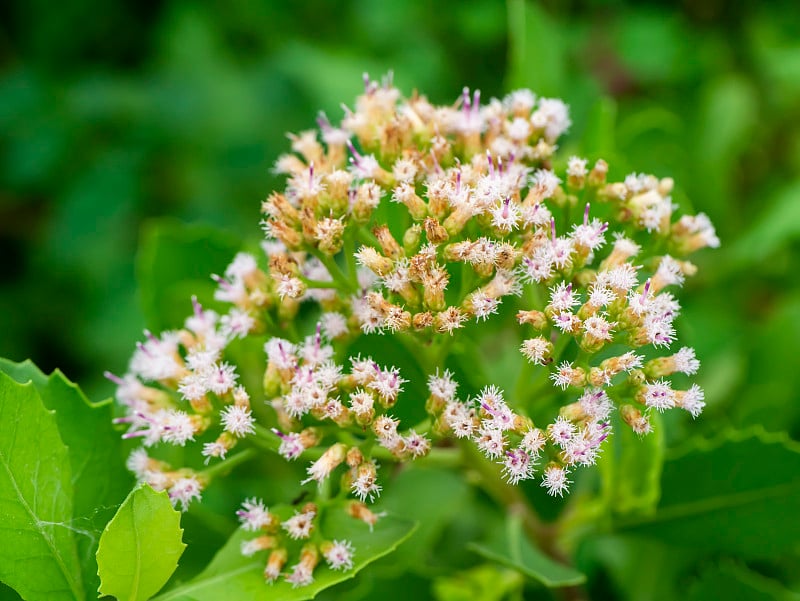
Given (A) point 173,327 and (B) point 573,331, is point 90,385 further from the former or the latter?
(B) point 573,331

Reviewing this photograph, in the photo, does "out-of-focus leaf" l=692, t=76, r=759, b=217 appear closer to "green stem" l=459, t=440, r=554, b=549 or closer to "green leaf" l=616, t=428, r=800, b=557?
"green leaf" l=616, t=428, r=800, b=557

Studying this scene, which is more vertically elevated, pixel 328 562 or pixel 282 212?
pixel 282 212

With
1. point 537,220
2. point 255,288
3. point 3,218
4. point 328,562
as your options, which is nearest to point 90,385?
point 3,218

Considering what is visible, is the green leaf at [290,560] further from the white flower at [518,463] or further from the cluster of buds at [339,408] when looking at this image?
the white flower at [518,463]

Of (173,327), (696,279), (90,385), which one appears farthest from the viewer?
(90,385)

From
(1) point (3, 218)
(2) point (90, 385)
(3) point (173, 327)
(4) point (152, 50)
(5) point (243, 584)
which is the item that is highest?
(4) point (152, 50)

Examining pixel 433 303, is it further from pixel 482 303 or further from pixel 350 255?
pixel 350 255

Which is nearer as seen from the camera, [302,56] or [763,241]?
[763,241]

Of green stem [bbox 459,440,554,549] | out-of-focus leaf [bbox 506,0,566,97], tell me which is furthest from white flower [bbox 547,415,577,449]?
out-of-focus leaf [bbox 506,0,566,97]

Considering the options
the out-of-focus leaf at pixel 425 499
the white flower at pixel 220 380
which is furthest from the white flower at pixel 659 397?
the out-of-focus leaf at pixel 425 499

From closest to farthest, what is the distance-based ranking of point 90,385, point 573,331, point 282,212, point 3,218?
point 573,331 → point 282,212 → point 90,385 → point 3,218
